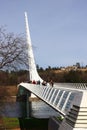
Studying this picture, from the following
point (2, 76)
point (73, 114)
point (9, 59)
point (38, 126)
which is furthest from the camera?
point (38, 126)

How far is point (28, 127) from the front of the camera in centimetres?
6259

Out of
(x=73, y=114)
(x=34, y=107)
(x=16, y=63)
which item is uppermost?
(x=16, y=63)

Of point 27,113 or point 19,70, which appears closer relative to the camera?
point 19,70

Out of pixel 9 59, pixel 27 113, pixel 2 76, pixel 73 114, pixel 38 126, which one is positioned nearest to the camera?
pixel 73 114

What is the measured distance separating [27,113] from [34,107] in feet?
51.6

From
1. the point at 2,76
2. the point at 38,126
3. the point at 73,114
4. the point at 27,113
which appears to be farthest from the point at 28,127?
the point at 73,114

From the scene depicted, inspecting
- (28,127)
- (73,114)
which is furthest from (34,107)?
(73,114)

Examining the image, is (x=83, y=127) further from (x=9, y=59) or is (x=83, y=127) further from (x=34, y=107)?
(x=34, y=107)

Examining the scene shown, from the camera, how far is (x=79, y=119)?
14.4m

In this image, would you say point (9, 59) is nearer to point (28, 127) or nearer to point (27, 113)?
point (28, 127)

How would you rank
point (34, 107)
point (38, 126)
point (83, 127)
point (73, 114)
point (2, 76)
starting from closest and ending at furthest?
point (83, 127)
point (73, 114)
point (2, 76)
point (38, 126)
point (34, 107)

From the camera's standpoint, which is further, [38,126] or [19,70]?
[38,126]

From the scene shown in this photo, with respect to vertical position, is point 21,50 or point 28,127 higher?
point 21,50

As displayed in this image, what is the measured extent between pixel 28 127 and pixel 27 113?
22053 mm
